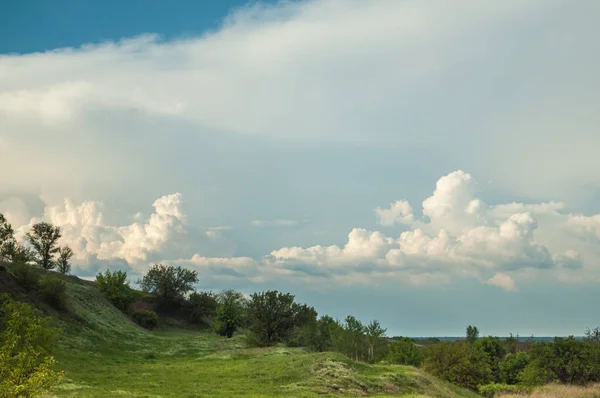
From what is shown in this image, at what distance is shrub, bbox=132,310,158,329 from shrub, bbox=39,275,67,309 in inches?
1547

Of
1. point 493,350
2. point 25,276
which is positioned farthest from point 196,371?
point 493,350

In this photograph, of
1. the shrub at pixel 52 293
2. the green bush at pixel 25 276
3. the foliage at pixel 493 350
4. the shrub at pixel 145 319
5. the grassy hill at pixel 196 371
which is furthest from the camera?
the shrub at pixel 145 319

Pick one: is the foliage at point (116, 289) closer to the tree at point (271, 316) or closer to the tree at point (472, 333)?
the tree at point (271, 316)

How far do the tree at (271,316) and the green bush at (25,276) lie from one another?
36552mm

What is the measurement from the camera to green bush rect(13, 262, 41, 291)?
8169 cm

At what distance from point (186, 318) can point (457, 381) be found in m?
91.0

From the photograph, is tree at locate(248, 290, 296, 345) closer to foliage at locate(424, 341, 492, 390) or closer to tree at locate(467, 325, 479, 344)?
foliage at locate(424, 341, 492, 390)

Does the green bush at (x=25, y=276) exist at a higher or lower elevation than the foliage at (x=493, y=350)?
higher

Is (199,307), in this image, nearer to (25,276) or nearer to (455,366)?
(25,276)

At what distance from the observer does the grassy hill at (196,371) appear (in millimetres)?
40250

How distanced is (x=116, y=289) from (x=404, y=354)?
72664 millimetres

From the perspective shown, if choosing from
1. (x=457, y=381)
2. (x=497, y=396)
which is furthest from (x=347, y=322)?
(x=497, y=396)

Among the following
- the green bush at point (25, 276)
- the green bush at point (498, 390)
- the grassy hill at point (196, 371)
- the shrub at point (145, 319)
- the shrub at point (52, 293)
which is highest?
the green bush at point (25, 276)

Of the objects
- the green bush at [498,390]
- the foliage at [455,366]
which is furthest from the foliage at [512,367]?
the foliage at [455,366]
